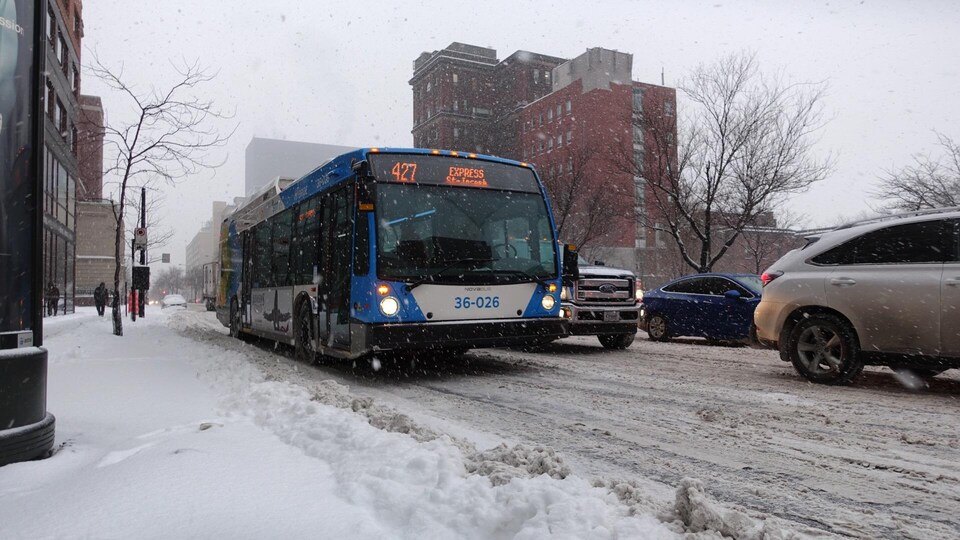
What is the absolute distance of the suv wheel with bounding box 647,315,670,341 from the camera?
14.1 metres

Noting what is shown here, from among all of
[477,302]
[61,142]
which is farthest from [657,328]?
[61,142]

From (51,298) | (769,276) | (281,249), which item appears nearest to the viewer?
(769,276)

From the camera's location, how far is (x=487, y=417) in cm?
562

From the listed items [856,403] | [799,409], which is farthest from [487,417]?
[856,403]

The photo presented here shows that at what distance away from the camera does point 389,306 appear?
24.1 feet

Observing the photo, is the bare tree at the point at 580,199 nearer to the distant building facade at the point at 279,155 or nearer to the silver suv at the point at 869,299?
the silver suv at the point at 869,299

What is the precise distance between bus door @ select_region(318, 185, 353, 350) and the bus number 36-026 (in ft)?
4.48

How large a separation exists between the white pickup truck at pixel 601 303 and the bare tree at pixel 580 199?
61.4ft

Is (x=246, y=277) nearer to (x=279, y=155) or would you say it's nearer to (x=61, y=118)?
(x=61, y=118)

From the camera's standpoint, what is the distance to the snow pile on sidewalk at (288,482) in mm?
2615

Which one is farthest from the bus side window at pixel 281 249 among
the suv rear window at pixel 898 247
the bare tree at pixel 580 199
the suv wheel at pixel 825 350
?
the bare tree at pixel 580 199

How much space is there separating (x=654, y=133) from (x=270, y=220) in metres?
17.5

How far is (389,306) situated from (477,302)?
1151 mm

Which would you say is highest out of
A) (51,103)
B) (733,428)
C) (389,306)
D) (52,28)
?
(52,28)
